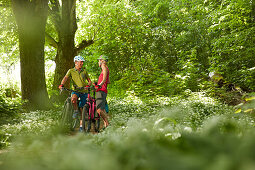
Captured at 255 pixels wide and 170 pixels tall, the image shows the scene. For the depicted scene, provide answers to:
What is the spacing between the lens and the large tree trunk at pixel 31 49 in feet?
34.0

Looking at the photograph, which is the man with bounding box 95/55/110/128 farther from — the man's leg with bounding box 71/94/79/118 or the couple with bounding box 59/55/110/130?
the man's leg with bounding box 71/94/79/118

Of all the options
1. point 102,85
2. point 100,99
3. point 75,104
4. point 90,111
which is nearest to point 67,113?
point 75,104

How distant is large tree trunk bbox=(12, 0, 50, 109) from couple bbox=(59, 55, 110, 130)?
3502 mm

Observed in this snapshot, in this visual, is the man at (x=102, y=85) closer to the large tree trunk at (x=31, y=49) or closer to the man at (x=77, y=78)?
the man at (x=77, y=78)

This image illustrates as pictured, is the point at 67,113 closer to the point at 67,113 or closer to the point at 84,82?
the point at 67,113

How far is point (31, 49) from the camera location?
10383mm

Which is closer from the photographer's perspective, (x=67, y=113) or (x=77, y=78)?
(x=77, y=78)

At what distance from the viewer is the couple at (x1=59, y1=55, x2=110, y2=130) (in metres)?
7.05

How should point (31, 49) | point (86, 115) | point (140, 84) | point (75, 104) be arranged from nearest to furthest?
point (86, 115)
point (75, 104)
point (31, 49)
point (140, 84)

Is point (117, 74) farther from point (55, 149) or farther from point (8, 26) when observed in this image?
point (55, 149)

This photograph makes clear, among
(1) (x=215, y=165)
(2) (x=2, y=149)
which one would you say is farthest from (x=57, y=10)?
(1) (x=215, y=165)

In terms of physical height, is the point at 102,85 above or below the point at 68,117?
above

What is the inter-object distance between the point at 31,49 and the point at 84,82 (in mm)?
3985

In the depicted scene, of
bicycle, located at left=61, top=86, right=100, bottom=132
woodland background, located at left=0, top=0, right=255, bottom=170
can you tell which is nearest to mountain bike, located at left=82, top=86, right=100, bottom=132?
bicycle, located at left=61, top=86, right=100, bottom=132
